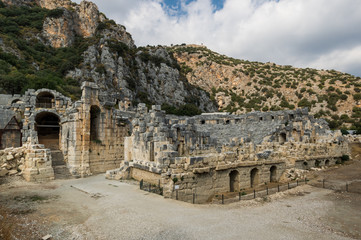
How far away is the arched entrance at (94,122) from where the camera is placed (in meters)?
19.0

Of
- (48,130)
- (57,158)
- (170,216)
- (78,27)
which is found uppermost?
(78,27)

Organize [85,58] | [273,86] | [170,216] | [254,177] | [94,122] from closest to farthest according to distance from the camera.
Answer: [170,216]
[254,177]
[94,122]
[85,58]
[273,86]

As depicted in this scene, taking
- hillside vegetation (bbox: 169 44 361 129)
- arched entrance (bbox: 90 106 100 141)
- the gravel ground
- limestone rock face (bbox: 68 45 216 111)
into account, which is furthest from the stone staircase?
hillside vegetation (bbox: 169 44 361 129)

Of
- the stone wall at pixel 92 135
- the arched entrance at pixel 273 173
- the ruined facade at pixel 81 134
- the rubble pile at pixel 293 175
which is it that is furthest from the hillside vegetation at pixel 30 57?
the rubble pile at pixel 293 175

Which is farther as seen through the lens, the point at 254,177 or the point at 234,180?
the point at 254,177

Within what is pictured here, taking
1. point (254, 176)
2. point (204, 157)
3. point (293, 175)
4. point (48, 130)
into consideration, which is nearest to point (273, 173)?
point (293, 175)

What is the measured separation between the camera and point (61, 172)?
1642 centimetres

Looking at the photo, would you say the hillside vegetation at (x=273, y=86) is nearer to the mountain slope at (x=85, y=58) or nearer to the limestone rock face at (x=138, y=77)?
the limestone rock face at (x=138, y=77)

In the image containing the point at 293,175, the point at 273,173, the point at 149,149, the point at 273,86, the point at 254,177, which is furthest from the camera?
the point at 273,86

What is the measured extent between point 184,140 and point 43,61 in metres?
49.2

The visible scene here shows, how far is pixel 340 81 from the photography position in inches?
2434

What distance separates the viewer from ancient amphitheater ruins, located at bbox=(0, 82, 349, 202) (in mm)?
12070

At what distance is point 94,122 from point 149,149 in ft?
27.9

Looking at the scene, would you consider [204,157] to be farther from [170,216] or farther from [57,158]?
[57,158]
